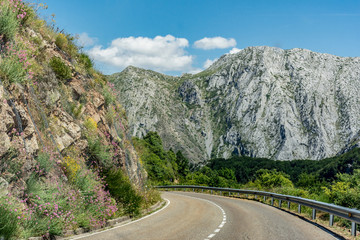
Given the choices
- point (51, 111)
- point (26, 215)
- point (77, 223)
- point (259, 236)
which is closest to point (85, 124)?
point (51, 111)

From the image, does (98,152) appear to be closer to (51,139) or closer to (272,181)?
(51,139)

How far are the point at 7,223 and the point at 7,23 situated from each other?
6.98 m

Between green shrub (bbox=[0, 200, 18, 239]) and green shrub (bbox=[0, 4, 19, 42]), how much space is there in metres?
6.25

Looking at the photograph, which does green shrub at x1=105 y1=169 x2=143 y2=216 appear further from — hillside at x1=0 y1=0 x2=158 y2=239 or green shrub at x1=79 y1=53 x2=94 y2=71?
green shrub at x1=79 y1=53 x2=94 y2=71

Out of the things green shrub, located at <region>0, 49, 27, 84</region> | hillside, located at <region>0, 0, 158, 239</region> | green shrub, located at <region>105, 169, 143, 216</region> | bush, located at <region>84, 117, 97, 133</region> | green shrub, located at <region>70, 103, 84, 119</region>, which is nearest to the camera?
hillside, located at <region>0, 0, 158, 239</region>

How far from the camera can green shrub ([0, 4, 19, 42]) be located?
1020 centimetres

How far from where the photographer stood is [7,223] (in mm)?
6375

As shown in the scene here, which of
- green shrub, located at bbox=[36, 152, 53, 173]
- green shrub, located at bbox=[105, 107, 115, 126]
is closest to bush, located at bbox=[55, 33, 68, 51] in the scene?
green shrub, located at bbox=[105, 107, 115, 126]

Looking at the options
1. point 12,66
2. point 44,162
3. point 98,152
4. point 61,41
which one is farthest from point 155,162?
point 12,66

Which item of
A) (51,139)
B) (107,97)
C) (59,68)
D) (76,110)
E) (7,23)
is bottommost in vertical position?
(51,139)

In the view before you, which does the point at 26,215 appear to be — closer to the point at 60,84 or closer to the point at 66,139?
the point at 66,139

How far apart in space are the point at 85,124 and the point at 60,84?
6.93ft

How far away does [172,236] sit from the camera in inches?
353

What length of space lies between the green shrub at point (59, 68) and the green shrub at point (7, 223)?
8.53 meters
